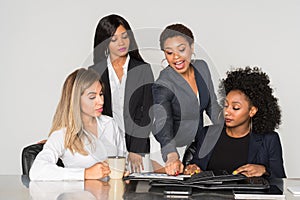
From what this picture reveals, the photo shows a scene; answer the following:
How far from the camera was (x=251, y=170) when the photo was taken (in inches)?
78.6

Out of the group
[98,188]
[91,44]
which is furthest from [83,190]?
[91,44]

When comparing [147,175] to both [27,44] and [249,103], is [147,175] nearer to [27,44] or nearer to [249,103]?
[249,103]

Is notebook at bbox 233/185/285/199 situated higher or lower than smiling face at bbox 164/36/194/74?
lower

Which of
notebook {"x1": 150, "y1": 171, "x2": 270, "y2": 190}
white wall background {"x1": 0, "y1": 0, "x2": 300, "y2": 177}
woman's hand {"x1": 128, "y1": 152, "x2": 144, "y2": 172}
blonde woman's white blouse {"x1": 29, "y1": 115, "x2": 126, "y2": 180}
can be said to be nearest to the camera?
notebook {"x1": 150, "y1": 171, "x2": 270, "y2": 190}

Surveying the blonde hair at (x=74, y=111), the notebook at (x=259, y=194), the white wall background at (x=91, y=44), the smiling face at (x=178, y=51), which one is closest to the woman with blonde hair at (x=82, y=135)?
the blonde hair at (x=74, y=111)

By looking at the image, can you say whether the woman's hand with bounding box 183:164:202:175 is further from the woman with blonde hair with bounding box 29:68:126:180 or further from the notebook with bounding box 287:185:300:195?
the notebook with bounding box 287:185:300:195

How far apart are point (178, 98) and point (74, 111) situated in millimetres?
383

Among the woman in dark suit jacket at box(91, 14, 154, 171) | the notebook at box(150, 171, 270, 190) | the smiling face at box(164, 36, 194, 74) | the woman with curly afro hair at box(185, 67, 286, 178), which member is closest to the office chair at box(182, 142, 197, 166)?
the woman with curly afro hair at box(185, 67, 286, 178)

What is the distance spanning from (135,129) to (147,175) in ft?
0.67

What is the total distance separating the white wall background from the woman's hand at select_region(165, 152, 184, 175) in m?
1.39

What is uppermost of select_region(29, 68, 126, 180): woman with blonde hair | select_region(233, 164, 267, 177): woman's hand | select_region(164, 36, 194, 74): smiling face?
select_region(164, 36, 194, 74): smiling face

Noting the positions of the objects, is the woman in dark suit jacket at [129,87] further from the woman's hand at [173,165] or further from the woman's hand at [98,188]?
the woman's hand at [98,188]

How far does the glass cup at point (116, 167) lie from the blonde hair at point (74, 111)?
17cm

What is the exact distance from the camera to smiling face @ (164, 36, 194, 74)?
1.76m
